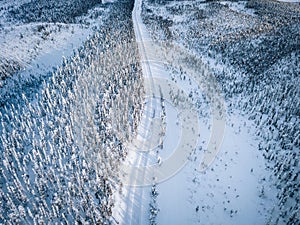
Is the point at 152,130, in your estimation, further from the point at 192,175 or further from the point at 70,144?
the point at 70,144

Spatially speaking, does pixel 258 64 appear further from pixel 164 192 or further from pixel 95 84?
pixel 164 192

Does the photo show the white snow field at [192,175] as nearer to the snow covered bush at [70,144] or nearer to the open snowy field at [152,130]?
the open snowy field at [152,130]

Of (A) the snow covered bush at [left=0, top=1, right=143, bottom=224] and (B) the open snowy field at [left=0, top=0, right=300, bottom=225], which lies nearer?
(A) the snow covered bush at [left=0, top=1, right=143, bottom=224]

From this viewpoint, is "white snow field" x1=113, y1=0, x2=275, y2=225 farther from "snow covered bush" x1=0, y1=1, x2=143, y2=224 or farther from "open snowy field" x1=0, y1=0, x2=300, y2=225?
"snow covered bush" x1=0, y1=1, x2=143, y2=224

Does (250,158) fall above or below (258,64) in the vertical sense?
below

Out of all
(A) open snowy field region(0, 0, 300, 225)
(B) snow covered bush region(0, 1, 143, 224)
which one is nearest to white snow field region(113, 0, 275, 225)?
(A) open snowy field region(0, 0, 300, 225)

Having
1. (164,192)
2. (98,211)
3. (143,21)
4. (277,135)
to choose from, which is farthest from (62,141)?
(143,21)
